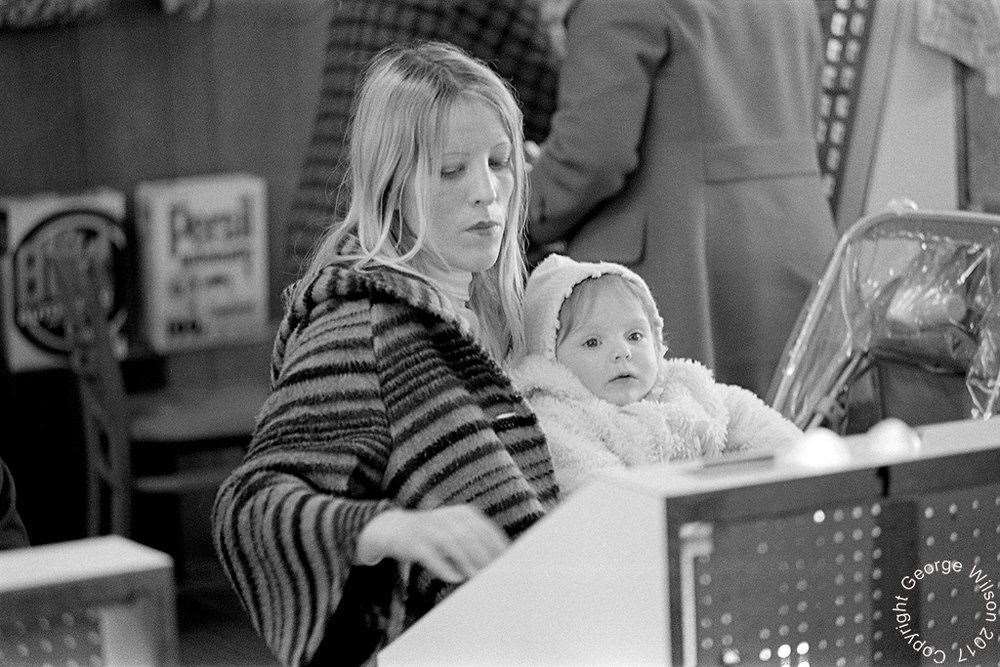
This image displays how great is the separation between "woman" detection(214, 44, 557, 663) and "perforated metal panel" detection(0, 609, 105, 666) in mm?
381

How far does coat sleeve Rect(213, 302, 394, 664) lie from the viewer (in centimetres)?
167

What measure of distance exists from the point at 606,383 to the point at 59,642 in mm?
1042

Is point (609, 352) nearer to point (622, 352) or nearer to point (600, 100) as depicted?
point (622, 352)

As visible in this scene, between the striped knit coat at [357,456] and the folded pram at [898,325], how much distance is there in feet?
2.57

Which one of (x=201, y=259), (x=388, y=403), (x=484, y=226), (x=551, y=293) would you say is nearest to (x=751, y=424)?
(x=551, y=293)

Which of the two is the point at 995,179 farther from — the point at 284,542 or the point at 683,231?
the point at 284,542

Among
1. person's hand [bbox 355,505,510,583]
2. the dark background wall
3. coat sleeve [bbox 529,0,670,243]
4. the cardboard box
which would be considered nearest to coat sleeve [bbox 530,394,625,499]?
person's hand [bbox 355,505,510,583]

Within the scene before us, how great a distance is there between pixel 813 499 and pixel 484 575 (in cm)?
28

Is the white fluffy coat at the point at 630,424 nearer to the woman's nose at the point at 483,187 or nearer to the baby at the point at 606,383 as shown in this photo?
the baby at the point at 606,383

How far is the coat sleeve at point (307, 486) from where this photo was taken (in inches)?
65.9

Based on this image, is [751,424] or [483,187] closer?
[483,187]

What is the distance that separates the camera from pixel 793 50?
10.5 ft

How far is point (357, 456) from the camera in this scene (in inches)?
67.9

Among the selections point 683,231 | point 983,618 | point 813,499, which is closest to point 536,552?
point 813,499
